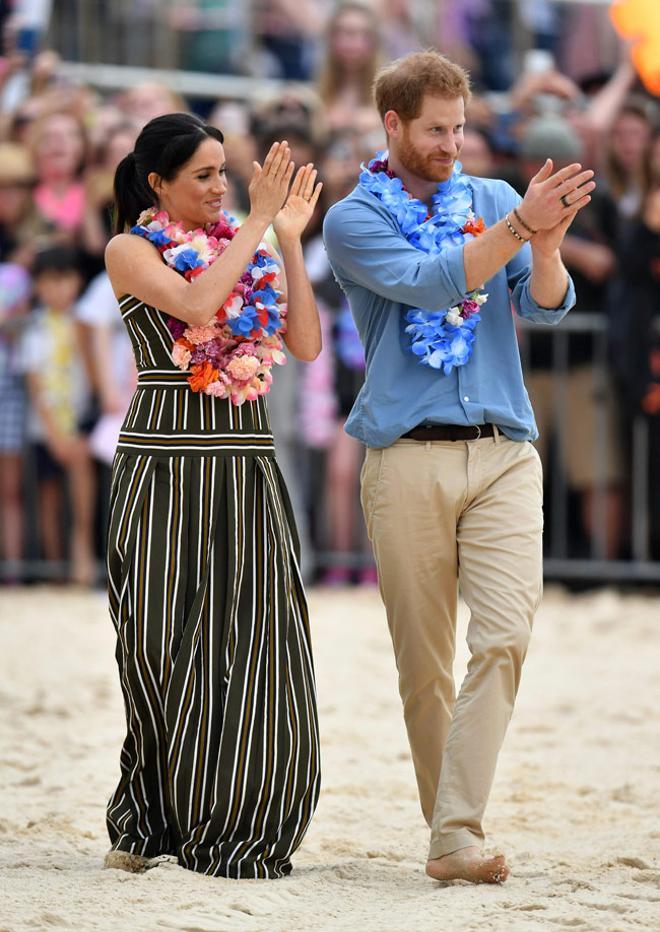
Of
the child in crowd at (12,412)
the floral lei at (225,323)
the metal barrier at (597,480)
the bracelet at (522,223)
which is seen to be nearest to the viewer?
the bracelet at (522,223)

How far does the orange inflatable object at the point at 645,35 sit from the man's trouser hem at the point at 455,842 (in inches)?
249

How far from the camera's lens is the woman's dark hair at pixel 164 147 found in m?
4.25

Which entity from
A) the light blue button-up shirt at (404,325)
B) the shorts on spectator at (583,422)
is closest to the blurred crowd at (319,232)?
the shorts on spectator at (583,422)

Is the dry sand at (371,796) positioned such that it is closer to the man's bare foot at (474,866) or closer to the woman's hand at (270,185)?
the man's bare foot at (474,866)

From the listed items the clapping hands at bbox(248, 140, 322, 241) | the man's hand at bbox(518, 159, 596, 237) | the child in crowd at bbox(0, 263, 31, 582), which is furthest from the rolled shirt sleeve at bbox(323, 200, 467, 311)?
the child in crowd at bbox(0, 263, 31, 582)

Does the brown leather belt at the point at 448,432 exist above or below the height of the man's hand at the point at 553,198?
below

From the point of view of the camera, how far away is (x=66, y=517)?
10.2 m

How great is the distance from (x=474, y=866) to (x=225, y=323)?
157cm

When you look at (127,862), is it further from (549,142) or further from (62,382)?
(549,142)

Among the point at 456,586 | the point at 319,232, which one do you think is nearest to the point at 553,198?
the point at 456,586

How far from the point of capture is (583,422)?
9344mm

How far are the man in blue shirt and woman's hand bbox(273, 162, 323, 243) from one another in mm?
81

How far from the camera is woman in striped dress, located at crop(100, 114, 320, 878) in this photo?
166 inches

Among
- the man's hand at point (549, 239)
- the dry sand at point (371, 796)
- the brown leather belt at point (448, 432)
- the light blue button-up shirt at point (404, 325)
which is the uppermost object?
the man's hand at point (549, 239)
